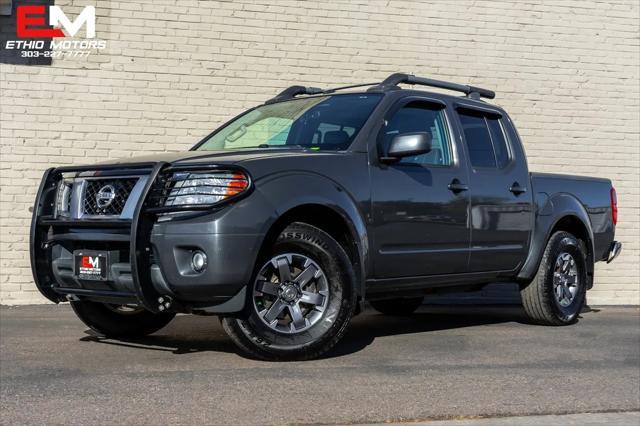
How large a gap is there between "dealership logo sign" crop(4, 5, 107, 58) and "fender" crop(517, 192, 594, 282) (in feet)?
16.1

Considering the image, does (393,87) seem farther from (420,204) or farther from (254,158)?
(254,158)

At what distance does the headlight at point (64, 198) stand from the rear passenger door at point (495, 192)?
9.60 feet

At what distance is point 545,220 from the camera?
8.16m

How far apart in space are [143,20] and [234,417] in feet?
21.3

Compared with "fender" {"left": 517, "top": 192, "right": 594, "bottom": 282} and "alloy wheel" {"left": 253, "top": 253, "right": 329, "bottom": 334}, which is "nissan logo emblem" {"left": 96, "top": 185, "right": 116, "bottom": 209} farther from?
"fender" {"left": 517, "top": 192, "right": 594, "bottom": 282}

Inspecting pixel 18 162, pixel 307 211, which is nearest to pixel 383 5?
pixel 18 162

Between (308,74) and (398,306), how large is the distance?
289 cm

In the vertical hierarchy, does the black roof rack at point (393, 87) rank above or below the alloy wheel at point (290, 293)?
above

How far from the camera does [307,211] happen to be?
6.12 metres

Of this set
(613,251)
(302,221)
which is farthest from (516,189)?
(302,221)

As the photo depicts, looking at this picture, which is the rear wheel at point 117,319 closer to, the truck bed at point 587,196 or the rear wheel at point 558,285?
the rear wheel at point 558,285

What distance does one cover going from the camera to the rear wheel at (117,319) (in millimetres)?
6746

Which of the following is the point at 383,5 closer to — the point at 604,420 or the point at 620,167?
the point at 620,167

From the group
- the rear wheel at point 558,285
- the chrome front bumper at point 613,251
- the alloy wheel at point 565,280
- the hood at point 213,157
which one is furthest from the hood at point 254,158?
the chrome front bumper at point 613,251
